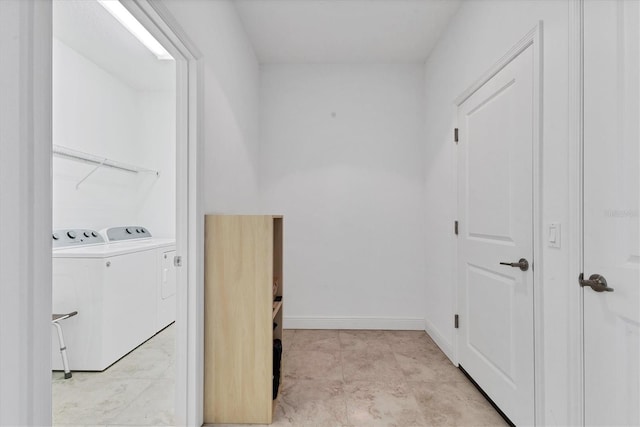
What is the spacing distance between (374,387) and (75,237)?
2.59 metres

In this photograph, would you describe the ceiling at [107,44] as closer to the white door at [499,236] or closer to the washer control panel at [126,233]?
the washer control panel at [126,233]

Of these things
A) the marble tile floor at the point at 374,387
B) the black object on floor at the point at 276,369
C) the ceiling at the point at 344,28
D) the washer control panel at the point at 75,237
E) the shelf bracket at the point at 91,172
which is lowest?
the marble tile floor at the point at 374,387

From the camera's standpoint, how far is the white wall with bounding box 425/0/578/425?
136cm

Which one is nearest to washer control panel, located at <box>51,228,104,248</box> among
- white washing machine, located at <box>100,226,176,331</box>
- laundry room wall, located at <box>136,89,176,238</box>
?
white washing machine, located at <box>100,226,176,331</box>

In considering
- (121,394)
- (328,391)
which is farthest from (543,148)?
(121,394)

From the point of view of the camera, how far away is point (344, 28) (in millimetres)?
2662

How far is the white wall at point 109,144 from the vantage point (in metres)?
2.70
